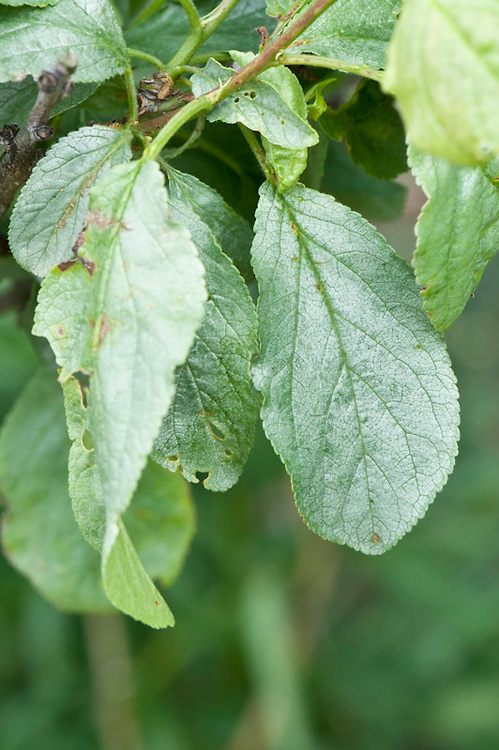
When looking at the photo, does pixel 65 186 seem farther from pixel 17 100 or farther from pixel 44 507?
pixel 44 507

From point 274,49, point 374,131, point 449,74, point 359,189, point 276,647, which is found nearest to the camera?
point 449,74

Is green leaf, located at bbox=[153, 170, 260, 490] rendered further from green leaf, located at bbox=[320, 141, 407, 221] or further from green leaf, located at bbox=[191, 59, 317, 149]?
green leaf, located at bbox=[320, 141, 407, 221]

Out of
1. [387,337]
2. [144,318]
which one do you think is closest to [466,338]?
[387,337]

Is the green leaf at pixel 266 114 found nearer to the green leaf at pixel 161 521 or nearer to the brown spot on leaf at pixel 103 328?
the brown spot on leaf at pixel 103 328

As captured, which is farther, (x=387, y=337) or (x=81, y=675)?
(x=81, y=675)

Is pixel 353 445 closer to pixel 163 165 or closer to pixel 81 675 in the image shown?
pixel 163 165

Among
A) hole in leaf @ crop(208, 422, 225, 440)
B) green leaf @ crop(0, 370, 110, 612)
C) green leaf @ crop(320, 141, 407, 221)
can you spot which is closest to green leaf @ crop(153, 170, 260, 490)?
hole in leaf @ crop(208, 422, 225, 440)

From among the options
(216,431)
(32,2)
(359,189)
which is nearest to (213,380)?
(216,431)
